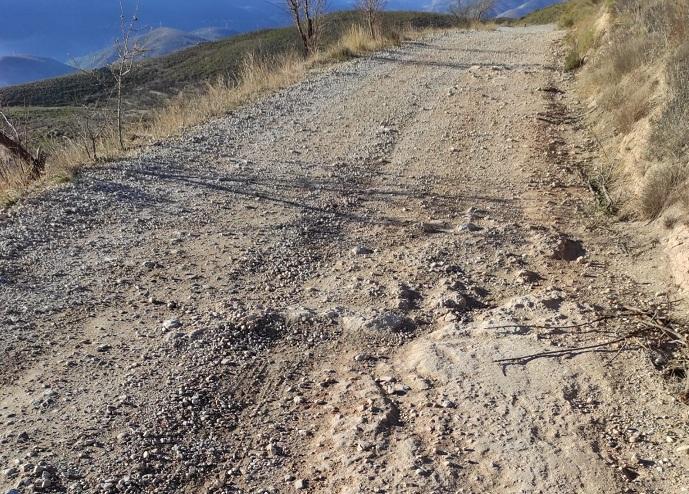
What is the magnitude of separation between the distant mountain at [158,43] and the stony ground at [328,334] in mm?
2399

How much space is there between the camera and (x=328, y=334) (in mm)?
2930

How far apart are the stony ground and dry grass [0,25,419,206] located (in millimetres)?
403

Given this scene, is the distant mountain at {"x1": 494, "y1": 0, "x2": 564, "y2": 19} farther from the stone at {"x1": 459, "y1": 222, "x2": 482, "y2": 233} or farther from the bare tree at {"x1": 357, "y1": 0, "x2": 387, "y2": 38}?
the stone at {"x1": 459, "y1": 222, "x2": 482, "y2": 233}

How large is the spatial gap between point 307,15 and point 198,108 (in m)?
7.63

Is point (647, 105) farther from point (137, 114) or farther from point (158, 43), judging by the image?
point (158, 43)

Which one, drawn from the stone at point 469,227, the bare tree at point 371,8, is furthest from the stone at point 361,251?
the bare tree at point 371,8

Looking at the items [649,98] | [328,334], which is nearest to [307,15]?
[649,98]

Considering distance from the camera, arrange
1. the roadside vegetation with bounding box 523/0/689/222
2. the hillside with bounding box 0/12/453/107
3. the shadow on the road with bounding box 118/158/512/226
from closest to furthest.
A: the roadside vegetation with bounding box 523/0/689/222 → the shadow on the road with bounding box 118/158/512/226 → the hillside with bounding box 0/12/453/107

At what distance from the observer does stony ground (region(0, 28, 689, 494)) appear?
213 centimetres

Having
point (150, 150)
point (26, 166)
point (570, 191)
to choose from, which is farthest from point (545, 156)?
point (26, 166)

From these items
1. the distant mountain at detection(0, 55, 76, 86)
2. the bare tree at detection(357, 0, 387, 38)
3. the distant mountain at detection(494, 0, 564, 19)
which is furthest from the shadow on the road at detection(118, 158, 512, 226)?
the distant mountain at detection(494, 0, 564, 19)

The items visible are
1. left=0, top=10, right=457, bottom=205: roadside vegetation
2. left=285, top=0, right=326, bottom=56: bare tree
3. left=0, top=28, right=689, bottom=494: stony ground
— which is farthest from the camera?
left=285, top=0, right=326, bottom=56: bare tree

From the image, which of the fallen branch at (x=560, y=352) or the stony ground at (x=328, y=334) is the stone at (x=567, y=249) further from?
the fallen branch at (x=560, y=352)

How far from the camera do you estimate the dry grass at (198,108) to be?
5.45m
